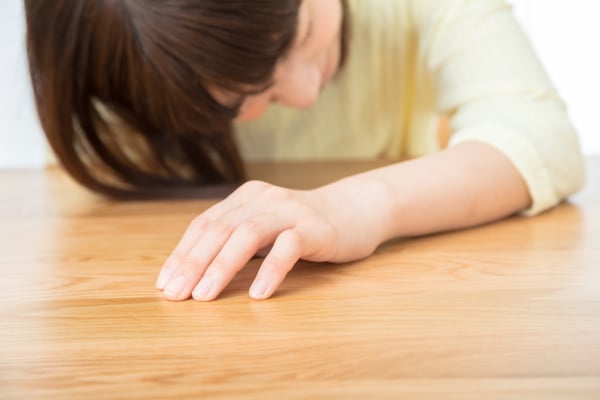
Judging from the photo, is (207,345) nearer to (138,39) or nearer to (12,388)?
(12,388)

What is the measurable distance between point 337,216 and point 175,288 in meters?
0.16

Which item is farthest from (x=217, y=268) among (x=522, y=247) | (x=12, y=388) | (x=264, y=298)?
(x=522, y=247)

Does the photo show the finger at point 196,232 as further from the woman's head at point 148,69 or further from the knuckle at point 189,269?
the woman's head at point 148,69

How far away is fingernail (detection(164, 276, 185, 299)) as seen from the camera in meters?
0.57


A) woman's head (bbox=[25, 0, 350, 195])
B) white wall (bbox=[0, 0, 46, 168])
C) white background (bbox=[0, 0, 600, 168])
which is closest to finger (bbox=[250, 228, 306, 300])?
woman's head (bbox=[25, 0, 350, 195])

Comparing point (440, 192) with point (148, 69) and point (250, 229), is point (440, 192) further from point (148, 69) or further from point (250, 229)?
point (148, 69)

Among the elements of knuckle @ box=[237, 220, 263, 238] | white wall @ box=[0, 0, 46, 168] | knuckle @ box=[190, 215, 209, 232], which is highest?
knuckle @ box=[237, 220, 263, 238]

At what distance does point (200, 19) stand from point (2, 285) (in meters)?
0.31

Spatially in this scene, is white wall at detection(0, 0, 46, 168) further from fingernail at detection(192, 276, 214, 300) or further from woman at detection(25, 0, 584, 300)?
fingernail at detection(192, 276, 214, 300)

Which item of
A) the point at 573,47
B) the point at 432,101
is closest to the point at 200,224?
the point at 432,101

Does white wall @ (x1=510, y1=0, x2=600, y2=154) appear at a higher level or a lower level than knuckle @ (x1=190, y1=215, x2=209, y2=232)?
lower

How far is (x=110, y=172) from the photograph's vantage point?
102 cm

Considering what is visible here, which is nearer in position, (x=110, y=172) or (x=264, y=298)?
(x=264, y=298)

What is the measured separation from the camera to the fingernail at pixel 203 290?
0.57 m
